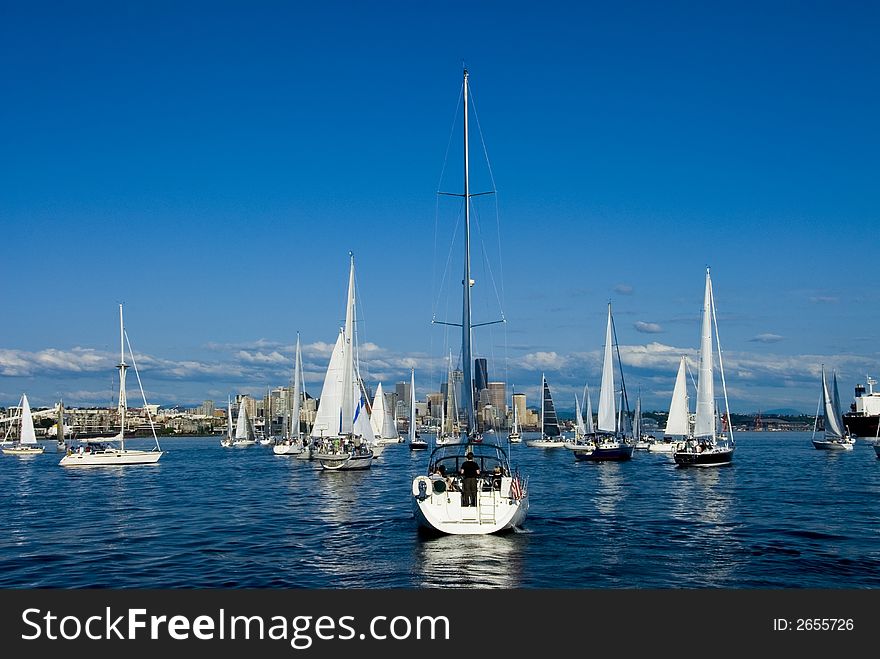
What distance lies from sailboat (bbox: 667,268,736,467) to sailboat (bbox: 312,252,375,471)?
25446mm

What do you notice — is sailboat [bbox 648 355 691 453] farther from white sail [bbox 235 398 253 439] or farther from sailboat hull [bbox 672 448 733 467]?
white sail [bbox 235 398 253 439]

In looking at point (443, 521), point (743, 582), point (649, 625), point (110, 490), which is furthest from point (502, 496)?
point (110, 490)

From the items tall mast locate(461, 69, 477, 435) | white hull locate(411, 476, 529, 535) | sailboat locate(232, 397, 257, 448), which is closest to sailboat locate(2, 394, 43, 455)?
sailboat locate(232, 397, 257, 448)

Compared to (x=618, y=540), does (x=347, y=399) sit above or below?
above

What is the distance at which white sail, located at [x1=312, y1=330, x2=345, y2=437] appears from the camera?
7088 cm

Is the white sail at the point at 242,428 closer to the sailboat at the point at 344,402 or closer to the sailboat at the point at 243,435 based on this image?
the sailboat at the point at 243,435

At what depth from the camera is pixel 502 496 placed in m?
26.4

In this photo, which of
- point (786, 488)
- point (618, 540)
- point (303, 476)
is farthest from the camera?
point (303, 476)

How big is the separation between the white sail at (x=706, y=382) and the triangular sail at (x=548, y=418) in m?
58.5

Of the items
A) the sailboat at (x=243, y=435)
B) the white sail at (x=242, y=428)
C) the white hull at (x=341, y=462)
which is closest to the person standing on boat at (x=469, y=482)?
the white hull at (x=341, y=462)

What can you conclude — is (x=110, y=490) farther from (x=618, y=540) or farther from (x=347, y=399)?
(x=618, y=540)

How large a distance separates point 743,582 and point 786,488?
31933mm

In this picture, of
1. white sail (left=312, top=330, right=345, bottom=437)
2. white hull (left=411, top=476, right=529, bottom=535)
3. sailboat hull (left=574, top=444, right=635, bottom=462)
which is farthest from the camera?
sailboat hull (left=574, top=444, right=635, bottom=462)

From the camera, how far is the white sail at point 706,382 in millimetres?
71312
